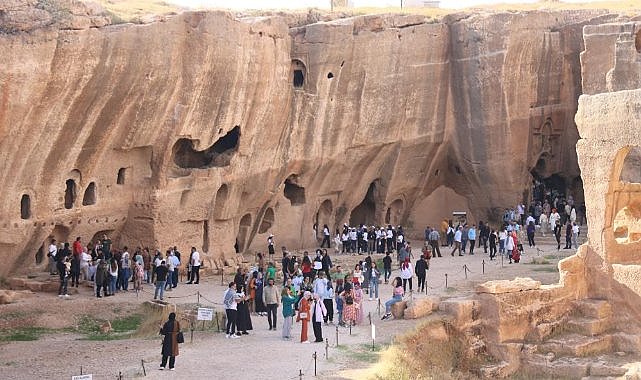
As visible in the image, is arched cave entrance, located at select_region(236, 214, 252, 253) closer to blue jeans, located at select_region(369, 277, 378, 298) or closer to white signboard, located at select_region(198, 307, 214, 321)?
blue jeans, located at select_region(369, 277, 378, 298)

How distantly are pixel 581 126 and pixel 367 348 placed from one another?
8125 mm

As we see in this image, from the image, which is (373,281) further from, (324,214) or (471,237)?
(324,214)

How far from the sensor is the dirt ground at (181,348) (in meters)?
18.6

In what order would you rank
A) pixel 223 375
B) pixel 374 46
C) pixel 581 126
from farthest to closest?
pixel 374 46 < pixel 581 126 < pixel 223 375

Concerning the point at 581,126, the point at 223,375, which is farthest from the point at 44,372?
the point at 581,126

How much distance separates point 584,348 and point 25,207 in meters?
13.9

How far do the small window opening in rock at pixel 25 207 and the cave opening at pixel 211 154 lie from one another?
17.6 ft

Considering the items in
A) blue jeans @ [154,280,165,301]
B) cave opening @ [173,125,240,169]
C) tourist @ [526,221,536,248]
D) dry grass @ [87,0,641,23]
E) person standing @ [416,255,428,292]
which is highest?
dry grass @ [87,0,641,23]

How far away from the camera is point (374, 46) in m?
33.9

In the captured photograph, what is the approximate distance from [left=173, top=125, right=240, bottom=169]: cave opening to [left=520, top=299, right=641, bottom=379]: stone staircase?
36.5ft

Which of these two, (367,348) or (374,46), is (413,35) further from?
(367,348)

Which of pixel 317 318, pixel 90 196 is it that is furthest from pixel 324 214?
pixel 317 318

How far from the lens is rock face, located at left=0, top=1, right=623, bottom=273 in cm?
2555

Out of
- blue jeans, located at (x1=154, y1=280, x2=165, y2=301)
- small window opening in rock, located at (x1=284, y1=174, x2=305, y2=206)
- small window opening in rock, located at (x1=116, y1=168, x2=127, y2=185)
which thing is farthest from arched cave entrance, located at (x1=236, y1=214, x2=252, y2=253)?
blue jeans, located at (x1=154, y1=280, x2=165, y2=301)
